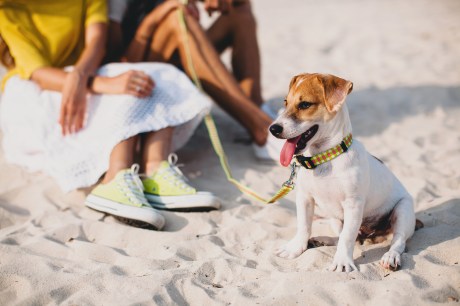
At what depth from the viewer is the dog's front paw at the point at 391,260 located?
225cm

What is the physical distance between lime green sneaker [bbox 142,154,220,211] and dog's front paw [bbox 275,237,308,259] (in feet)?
2.35

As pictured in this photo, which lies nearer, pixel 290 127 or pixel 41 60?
pixel 290 127

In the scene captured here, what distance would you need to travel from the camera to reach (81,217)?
3107 mm

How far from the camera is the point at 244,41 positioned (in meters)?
4.52

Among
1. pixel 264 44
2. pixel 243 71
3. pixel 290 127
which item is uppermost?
pixel 290 127

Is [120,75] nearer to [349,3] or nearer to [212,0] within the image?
[212,0]

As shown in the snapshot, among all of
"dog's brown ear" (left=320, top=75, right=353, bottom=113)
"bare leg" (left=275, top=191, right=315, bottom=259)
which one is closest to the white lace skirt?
"bare leg" (left=275, top=191, right=315, bottom=259)

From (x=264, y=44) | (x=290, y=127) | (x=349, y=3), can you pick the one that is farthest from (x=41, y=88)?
(x=349, y=3)

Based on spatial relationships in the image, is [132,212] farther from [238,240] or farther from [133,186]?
[238,240]

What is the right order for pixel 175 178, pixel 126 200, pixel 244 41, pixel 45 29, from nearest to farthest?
pixel 126 200 < pixel 175 178 < pixel 45 29 < pixel 244 41

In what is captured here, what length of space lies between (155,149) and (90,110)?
1.93ft

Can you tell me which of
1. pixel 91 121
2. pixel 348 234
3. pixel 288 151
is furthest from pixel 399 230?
pixel 91 121

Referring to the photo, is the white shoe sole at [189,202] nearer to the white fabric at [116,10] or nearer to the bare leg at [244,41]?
the bare leg at [244,41]

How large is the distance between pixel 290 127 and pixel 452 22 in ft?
23.9
